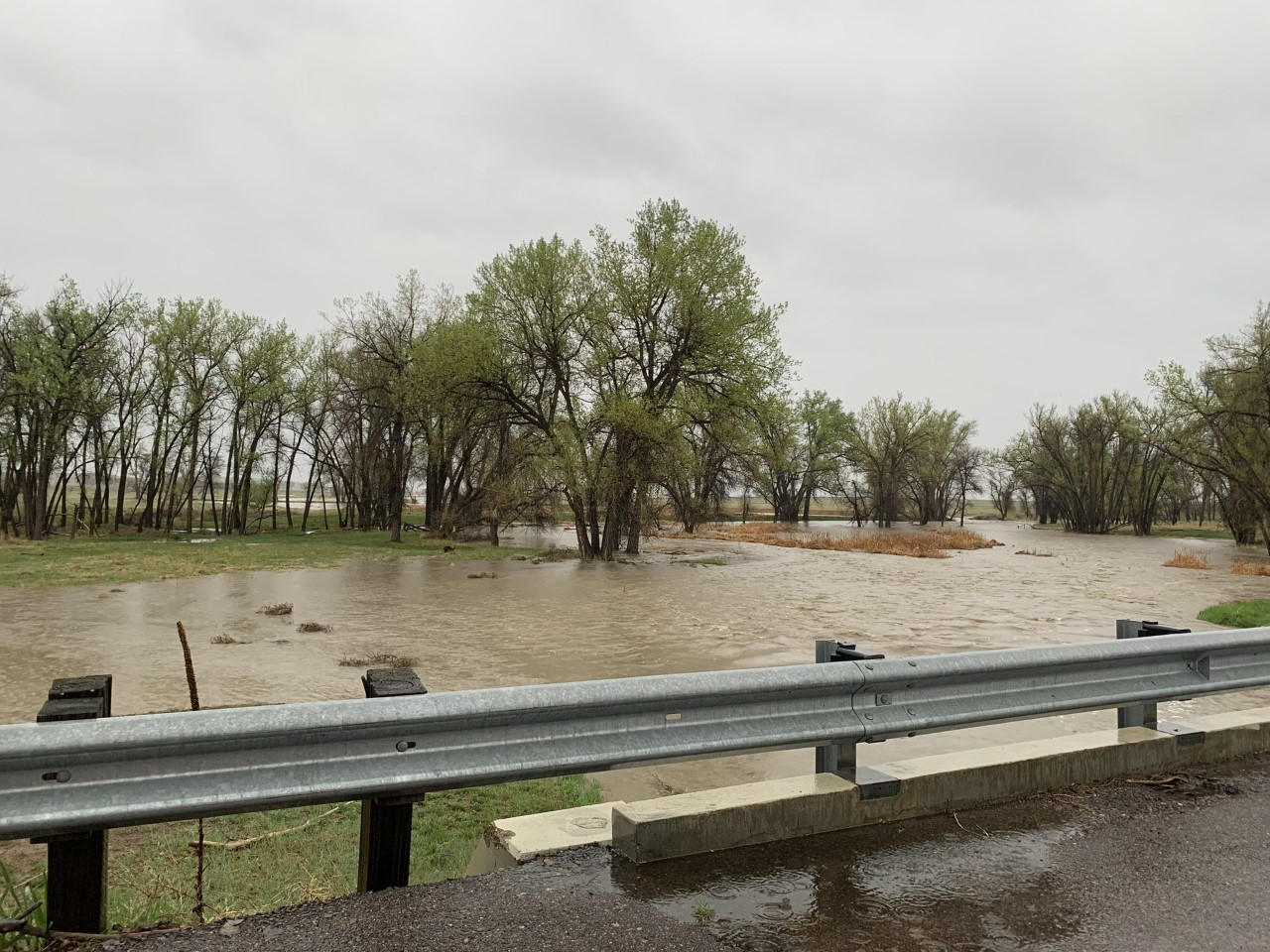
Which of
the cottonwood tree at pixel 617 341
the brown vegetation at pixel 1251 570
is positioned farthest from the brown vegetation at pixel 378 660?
the brown vegetation at pixel 1251 570

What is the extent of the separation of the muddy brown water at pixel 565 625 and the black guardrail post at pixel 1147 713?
71.0 inches

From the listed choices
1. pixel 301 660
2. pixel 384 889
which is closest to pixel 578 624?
pixel 301 660

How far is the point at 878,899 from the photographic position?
3.03m

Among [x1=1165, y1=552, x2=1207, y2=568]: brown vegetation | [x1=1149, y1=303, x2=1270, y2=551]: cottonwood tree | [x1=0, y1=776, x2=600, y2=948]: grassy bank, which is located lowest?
[x1=0, y1=776, x2=600, y2=948]: grassy bank

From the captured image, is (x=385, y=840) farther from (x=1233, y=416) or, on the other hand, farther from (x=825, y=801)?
(x=1233, y=416)

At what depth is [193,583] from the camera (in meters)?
20.7

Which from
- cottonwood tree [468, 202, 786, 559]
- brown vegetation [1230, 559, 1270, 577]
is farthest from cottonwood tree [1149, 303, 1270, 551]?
cottonwood tree [468, 202, 786, 559]

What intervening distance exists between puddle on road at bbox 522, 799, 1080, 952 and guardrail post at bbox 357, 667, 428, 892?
0.48 metres

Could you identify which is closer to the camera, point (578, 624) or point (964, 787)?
point (964, 787)

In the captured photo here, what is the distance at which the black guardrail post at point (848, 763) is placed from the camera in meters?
3.71

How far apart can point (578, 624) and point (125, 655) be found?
6846 millimetres

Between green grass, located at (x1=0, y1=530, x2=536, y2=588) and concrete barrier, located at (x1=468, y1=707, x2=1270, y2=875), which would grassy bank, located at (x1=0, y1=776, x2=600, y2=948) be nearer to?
concrete barrier, located at (x1=468, y1=707, x2=1270, y2=875)

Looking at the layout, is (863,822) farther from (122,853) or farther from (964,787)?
(122,853)

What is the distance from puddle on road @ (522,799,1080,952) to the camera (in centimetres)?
278
